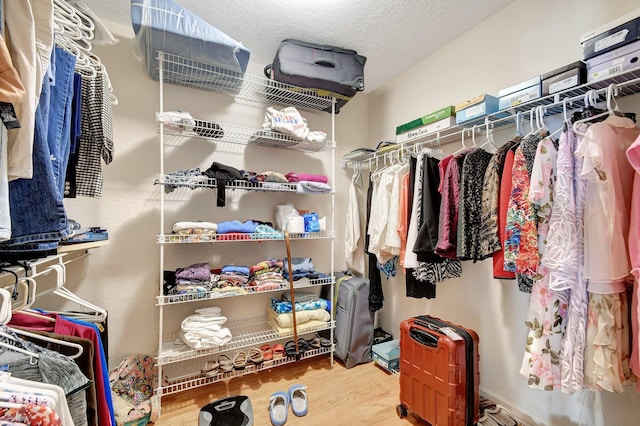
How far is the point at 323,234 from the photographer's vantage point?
7.77 ft

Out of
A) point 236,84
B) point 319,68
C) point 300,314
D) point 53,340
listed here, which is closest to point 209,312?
point 300,314

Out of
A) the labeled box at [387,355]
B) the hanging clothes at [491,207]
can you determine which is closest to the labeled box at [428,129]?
the hanging clothes at [491,207]

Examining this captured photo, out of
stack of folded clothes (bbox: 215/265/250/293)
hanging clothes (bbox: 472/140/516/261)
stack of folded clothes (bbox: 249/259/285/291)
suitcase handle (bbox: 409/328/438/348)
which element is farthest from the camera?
stack of folded clothes (bbox: 249/259/285/291)

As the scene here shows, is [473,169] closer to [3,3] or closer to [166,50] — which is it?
[3,3]

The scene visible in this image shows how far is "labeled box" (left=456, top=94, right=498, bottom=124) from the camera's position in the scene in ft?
4.83

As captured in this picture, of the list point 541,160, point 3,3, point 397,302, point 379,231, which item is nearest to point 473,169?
point 541,160

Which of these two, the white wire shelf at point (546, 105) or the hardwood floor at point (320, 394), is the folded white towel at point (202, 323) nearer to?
the hardwood floor at point (320, 394)

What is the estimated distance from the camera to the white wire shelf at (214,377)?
1779 millimetres

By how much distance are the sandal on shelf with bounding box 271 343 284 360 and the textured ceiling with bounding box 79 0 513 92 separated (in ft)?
7.31

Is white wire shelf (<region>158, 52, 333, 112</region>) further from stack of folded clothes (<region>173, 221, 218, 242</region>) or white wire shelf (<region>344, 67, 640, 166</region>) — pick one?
stack of folded clothes (<region>173, 221, 218, 242</region>)

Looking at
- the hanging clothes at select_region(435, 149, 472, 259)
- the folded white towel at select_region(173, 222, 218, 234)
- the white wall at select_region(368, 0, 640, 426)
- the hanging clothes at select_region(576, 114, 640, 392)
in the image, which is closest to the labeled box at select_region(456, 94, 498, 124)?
the hanging clothes at select_region(435, 149, 472, 259)

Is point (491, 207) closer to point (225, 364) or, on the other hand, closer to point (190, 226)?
point (190, 226)

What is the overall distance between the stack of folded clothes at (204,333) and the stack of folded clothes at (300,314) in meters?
0.41

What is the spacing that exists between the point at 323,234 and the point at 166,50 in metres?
1.62
